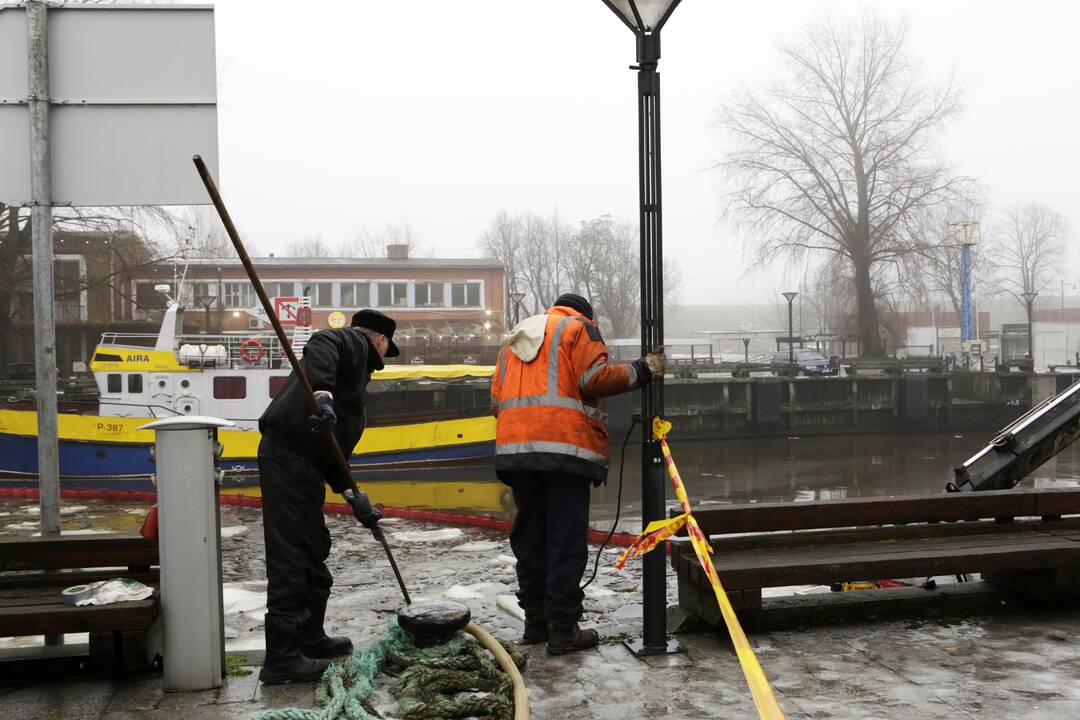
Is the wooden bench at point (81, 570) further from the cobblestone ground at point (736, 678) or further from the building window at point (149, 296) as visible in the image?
the building window at point (149, 296)

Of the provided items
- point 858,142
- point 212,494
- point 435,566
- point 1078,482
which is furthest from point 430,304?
point 212,494

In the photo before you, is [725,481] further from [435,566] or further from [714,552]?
[714,552]

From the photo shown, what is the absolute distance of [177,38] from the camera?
3928 millimetres

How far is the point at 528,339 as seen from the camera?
4.40 meters

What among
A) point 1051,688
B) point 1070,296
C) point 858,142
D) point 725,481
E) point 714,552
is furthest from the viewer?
point 1070,296

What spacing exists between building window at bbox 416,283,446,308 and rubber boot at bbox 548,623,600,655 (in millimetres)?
47212

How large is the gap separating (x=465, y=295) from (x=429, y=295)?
2.01 meters

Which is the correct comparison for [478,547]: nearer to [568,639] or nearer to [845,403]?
[568,639]

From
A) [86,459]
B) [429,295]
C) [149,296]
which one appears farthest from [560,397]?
[429,295]

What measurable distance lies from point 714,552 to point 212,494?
2409 mm

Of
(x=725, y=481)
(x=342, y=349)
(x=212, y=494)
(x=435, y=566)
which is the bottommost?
(x=725, y=481)

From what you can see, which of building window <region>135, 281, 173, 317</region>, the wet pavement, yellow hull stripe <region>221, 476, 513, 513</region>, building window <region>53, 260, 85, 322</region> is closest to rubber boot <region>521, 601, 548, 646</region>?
the wet pavement

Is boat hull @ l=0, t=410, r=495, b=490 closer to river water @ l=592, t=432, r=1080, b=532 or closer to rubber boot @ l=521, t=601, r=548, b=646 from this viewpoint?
river water @ l=592, t=432, r=1080, b=532

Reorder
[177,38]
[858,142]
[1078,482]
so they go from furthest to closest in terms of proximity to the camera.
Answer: [858,142]
[1078,482]
[177,38]
